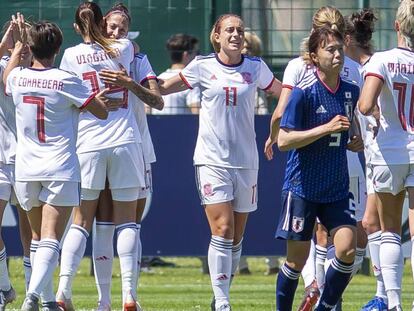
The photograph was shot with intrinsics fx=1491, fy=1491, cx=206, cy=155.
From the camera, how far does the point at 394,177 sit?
34.9ft

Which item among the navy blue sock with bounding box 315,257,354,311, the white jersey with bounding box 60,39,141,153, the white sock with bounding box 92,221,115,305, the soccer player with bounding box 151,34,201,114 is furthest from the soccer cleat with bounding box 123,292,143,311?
the soccer player with bounding box 151,34,201,114

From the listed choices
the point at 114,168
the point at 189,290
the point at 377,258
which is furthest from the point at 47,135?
the point at 189,290

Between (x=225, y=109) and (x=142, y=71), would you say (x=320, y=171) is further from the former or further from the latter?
(x=142, y=71)

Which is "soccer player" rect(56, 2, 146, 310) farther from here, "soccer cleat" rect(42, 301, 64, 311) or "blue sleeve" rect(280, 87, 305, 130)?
"blue sleeve" rect(280, 87, 305, 130)

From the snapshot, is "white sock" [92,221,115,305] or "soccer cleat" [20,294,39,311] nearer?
"soccer cleat" [20,294,39,311]

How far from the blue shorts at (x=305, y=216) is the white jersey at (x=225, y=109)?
4.36 feet

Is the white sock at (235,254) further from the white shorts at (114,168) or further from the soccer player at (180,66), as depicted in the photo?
the soccer player at (180,66)

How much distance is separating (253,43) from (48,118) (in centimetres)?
597

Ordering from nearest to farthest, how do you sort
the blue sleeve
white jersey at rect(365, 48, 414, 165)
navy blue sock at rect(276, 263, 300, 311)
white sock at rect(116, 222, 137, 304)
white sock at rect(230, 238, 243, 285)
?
the blue sleeve → navy blue sock at rect(276, 263, 300, 311) → white jersey at rect(365, 48, 414, 165) → white sock at rect(116, 222, 137, 304) → white sock at rect(230, 238, 243, 285)

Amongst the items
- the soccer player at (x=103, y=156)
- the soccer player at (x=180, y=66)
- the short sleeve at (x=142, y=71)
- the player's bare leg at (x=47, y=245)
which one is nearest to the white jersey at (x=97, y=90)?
the soccer player at (x=103, y=156)

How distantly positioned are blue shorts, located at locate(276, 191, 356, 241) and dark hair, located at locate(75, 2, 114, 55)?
6.19 ft

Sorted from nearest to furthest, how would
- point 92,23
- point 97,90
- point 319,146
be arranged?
point 319,146 → point 92,23 → point 97,90

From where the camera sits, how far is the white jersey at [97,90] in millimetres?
11172

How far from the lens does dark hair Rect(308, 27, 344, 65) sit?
1015cm
